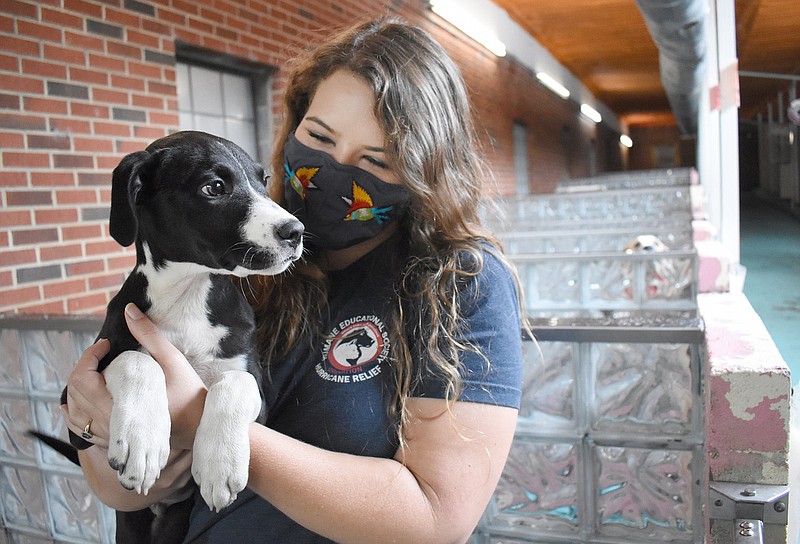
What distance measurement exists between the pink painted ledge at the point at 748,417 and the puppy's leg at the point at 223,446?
85 centimetres

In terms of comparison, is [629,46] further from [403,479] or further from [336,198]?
[403,479]

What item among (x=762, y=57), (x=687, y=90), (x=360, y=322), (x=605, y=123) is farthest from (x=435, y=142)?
(x=605, y=123)

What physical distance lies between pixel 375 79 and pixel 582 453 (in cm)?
97

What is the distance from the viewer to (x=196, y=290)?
3.79ft

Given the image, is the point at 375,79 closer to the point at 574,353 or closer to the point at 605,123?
the point at 574,353

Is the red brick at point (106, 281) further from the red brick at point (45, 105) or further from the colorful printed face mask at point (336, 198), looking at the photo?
the colorful printed face mask at point (336, 198)

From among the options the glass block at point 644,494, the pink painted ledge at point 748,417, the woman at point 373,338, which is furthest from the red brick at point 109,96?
the pink painted ledge at point 748,417

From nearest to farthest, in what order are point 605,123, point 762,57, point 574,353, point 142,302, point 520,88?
point 142,302 → point 574,353 → point 762,57 → point 520,88 → point 605,123

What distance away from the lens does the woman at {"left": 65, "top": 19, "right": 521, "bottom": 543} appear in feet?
3.30

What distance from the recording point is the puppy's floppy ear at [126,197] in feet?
3.40

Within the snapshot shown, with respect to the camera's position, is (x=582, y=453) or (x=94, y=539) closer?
(x=582, y=453)

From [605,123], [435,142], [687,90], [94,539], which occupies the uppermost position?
[605,123]

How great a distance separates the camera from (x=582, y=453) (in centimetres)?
152

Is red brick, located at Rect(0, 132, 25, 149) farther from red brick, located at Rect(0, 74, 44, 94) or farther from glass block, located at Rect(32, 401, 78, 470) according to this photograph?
glass block, located at Rect(32, 401, 78, 470)
